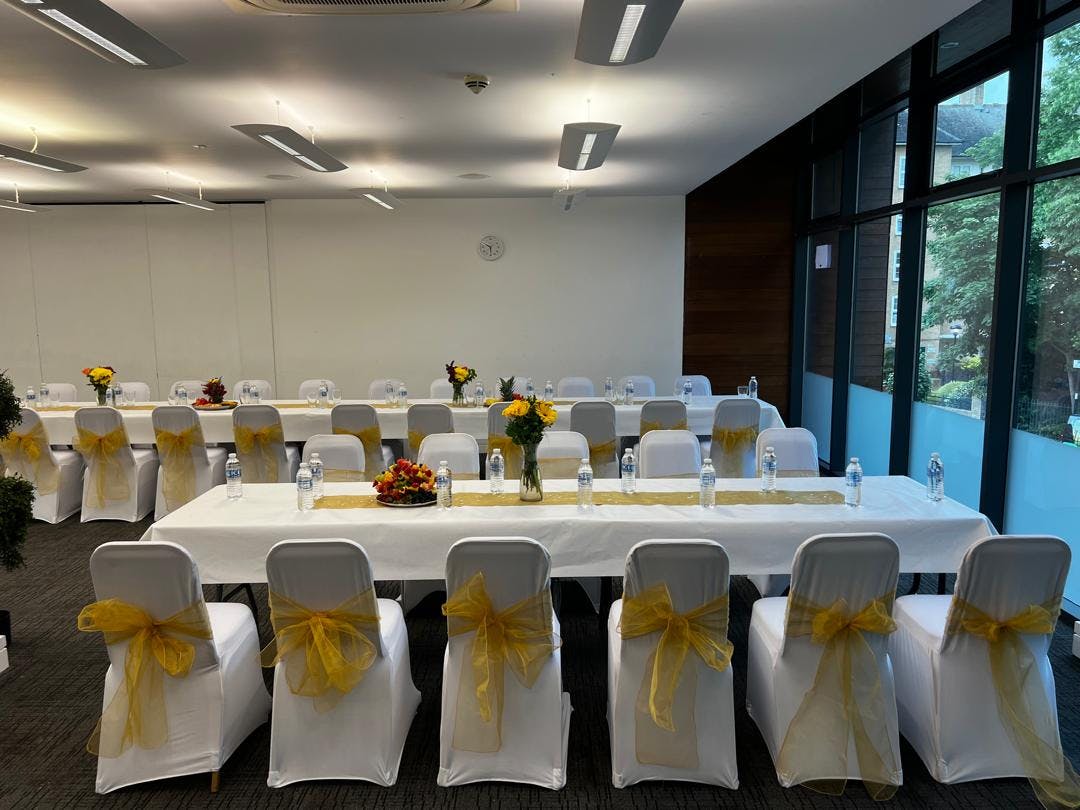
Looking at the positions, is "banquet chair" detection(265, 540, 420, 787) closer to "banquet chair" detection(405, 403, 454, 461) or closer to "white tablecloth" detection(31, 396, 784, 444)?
"banquet chair" detection(405, 403, 454, 461)

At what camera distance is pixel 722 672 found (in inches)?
126

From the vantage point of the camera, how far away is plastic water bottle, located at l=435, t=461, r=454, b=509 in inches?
164

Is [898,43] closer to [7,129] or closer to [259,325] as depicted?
[7,129]

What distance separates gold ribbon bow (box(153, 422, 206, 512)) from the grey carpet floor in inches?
82.1

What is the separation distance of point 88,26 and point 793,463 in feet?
15.2

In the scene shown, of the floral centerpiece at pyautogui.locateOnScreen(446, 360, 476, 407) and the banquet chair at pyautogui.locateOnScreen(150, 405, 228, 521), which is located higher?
the floral centerpiece at pyautogui.locateOnScreen(446, 360, 476, 407)

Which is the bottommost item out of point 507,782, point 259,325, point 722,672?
point 507,782

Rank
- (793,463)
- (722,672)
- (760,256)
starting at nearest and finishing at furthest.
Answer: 1. (722,672)
2. (793,463)
3. (760,256)

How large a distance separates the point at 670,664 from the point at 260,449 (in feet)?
15.4

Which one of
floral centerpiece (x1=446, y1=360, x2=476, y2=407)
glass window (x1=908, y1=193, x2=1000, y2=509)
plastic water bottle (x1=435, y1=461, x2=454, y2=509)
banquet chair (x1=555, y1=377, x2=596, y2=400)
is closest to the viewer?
plastic water bottle (x1=435, y1=461, x2=454, y2=509)

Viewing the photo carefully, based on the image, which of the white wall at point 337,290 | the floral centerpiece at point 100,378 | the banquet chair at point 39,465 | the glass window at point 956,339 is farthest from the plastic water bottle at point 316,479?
the white wall at point 337,290

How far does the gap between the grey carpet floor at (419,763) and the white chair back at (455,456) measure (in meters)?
0.97

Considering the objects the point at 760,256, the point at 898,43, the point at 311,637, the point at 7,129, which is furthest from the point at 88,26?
the point at 760,256

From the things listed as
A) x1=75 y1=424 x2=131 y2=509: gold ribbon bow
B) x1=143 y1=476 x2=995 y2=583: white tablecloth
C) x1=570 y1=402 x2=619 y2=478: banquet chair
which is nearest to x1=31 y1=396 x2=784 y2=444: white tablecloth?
x1=75 y1=424 x2=131 y2=509: gold ribbon bow
